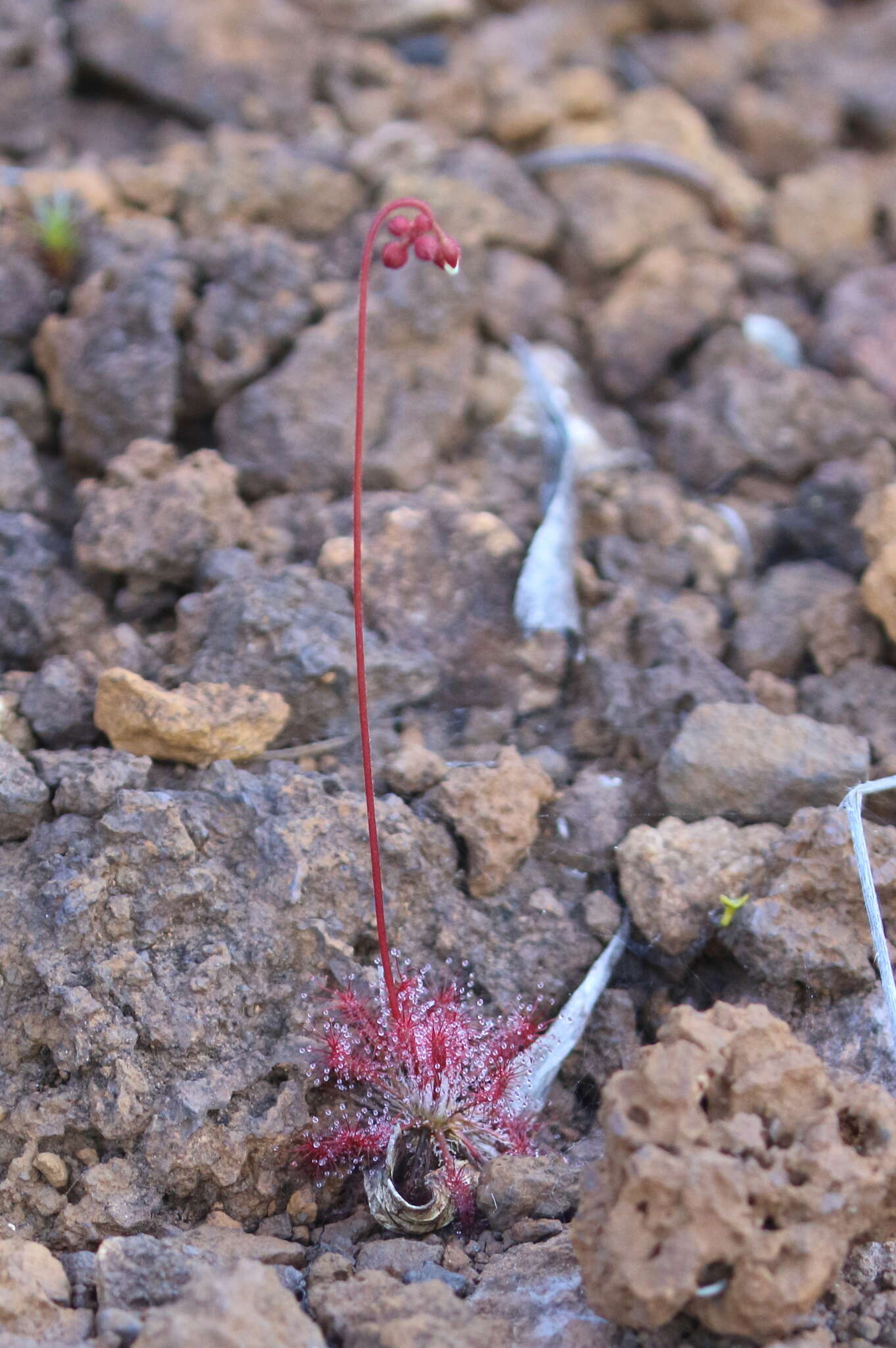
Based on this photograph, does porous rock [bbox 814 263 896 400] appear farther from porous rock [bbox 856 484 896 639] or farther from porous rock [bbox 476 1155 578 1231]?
porous rock [bbox 476 1155 578 1231]

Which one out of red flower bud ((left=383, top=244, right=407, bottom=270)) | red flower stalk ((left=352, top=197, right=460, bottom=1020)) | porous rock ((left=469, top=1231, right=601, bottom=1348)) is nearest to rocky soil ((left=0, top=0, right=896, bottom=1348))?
porous rock ((left=469, top=1231, right=601, bottom=1348))

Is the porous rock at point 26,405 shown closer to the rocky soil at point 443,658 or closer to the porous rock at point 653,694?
the rocky soil at point 443,658

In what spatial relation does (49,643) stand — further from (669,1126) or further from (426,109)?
(426,109)

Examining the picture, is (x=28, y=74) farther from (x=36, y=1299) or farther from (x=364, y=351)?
(x=36, y=1299)

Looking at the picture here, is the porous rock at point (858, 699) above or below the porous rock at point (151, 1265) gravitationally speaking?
above

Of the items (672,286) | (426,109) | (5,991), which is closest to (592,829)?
(5,991)

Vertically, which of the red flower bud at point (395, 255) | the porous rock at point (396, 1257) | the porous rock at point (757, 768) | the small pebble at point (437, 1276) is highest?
the red flower bud at point (395, 255)

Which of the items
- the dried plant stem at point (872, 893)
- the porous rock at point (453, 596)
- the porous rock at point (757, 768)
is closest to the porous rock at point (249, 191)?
the porous rock at point (453, 596)
